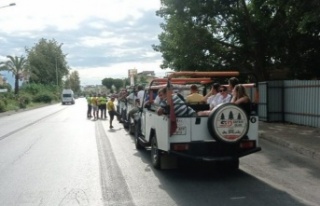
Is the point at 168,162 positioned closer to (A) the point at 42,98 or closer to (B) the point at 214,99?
(B) the point at 214,99

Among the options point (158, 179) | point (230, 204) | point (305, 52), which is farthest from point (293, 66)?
point (230, 204)

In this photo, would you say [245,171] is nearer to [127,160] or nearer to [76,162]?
[127,160]

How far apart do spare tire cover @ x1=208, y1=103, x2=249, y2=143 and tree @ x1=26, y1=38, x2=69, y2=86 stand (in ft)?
306

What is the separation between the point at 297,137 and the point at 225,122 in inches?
241

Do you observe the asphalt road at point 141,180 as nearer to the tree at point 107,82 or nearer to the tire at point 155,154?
the tire at point 155,154

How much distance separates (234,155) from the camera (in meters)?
8.15

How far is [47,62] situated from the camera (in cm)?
10281

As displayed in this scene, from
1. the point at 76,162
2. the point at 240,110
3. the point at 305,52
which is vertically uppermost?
the point at 305,52

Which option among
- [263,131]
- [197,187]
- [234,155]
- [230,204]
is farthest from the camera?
[263,131]

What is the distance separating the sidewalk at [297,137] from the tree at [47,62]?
87223mm

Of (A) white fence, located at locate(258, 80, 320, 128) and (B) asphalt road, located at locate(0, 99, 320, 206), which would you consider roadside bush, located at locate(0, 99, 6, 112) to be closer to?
(A) white fence, located at locate(258, 80, 320, 128)

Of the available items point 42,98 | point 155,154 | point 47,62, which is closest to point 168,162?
point 155,154

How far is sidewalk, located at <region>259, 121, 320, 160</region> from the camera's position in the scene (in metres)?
10.9

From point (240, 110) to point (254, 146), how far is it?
89 cm
